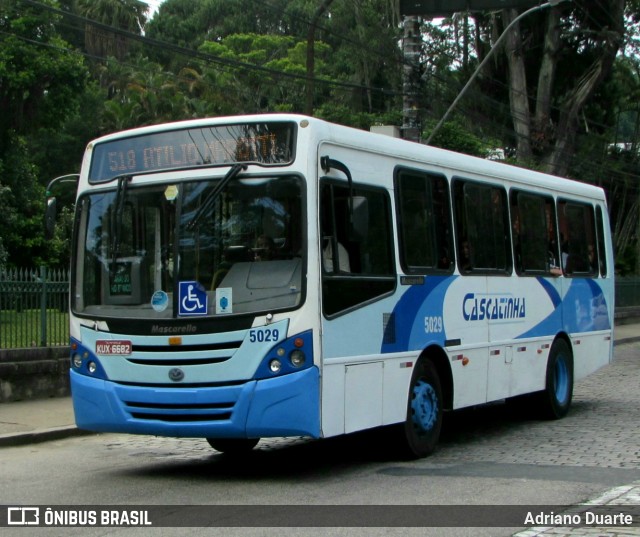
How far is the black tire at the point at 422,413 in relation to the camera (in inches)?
389

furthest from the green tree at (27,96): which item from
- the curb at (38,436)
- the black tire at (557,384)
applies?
the black tire at (557,384)

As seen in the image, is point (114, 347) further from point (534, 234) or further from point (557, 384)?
point (557, 384)

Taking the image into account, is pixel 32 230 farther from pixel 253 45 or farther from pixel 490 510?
pixel 490 510

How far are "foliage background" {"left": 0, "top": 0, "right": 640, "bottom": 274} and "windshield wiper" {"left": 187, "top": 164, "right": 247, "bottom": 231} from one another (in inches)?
636

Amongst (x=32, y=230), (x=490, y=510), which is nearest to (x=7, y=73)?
(x=32, y=230)

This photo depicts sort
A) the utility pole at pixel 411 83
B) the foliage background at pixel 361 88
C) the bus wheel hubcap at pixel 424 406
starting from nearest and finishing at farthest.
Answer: the bus wheel hubcap at pixel 424 406
the utility pole at pixel 411 83
the foliage background at pixel 361 88

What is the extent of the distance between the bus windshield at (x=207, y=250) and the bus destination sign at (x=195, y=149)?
20cm

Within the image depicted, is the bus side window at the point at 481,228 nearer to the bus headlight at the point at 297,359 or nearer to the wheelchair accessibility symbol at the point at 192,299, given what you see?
the bus headlight at the point at 297,359

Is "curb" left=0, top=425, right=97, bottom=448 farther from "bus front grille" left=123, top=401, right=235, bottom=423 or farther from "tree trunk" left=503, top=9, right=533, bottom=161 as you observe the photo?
"tree trunk" left=503, top=9, right=533, bottom=161

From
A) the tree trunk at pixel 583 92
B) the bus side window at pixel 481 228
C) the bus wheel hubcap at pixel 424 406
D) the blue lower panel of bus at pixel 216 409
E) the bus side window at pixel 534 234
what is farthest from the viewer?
the tree trunk at pixel 583 92

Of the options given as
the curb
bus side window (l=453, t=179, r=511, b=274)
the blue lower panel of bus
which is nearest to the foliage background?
bus side window (l=453, t=179, r=511, b=274)

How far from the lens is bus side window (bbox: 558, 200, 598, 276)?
46.1 ft

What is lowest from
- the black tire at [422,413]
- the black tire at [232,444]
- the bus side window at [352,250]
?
the black tire at [232,444]

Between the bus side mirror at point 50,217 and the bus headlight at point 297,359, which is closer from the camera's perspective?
the bus headlight at point 297,359
